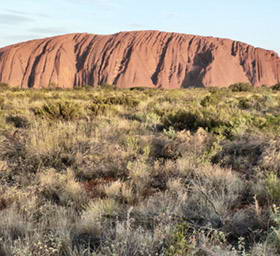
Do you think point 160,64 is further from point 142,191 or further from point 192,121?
A: point 142,191

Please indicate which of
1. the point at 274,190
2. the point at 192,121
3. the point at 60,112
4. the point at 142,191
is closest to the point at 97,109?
the point at 60,112

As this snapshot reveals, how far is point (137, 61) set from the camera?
73.0 metres

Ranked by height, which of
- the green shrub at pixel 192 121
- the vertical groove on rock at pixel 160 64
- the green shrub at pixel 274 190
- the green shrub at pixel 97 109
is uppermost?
the green shrub at pixel 274 190

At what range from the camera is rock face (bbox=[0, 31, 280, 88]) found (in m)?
70.1

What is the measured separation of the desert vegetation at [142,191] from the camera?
8.47ft

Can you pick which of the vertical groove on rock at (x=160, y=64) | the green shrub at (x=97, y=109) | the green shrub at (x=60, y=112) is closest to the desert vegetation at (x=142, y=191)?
the green shrub at (x=60, y=112)

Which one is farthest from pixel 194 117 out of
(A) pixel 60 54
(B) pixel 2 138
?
(A) pixel 60 54

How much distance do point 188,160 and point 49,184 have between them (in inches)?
73.7

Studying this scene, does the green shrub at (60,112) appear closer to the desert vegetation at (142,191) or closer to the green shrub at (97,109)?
the green shrub at (97,109)

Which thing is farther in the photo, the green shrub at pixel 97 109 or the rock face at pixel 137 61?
the rock face at pixel 137 61

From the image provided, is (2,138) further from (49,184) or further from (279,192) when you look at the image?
(279,192)

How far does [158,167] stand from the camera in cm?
475

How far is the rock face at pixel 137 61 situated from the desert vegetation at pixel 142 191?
63.7 m

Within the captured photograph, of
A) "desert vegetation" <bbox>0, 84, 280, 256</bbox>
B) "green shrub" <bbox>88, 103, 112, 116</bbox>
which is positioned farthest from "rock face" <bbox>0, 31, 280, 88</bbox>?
"desert vegetation" <bbox>0, 84, 280, 256</bbox>
